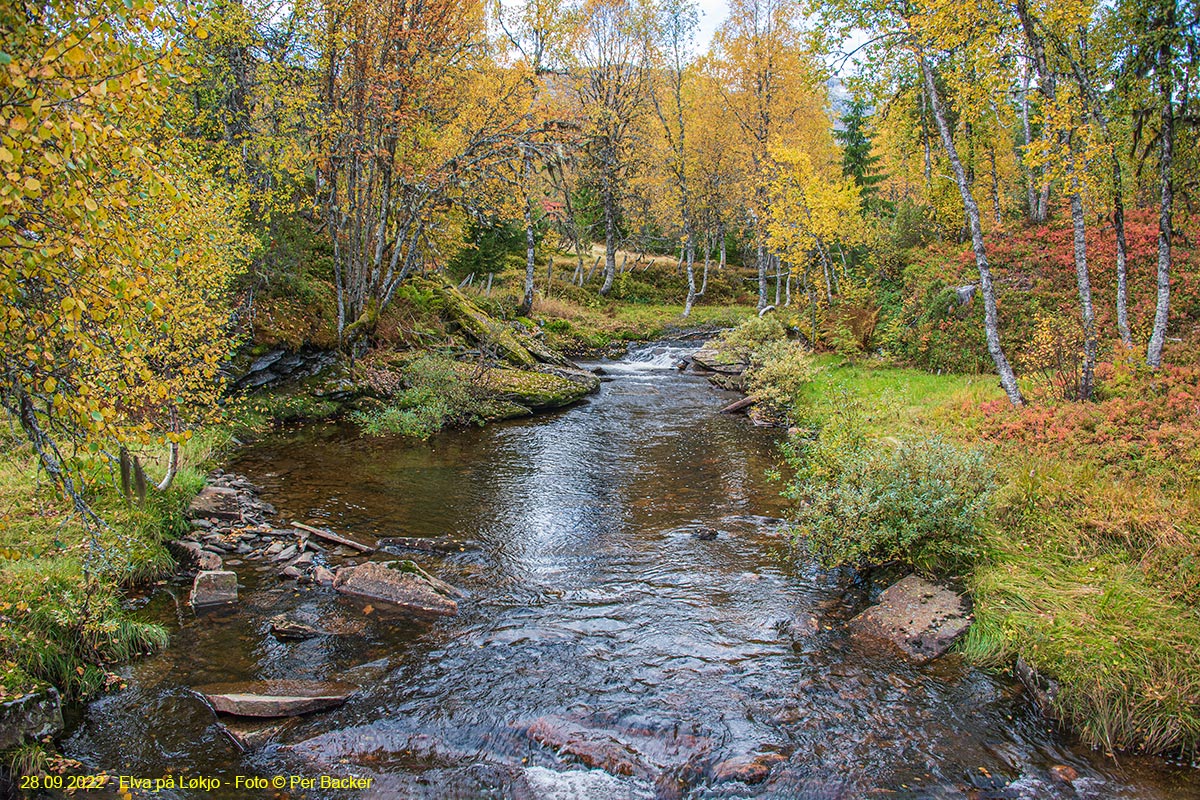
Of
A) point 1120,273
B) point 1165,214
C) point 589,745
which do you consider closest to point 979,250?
point 1120,273

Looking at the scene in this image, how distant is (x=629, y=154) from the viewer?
38.4m

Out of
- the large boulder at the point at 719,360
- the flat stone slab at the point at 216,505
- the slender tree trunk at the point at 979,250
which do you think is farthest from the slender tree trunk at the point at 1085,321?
the flat stone slab at the point at 216,505

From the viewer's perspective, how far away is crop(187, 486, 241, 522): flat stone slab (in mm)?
9438

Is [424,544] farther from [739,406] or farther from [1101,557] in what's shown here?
[739,406]

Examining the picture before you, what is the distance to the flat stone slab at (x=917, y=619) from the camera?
268 inches

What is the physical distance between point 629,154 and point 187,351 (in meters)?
34.3

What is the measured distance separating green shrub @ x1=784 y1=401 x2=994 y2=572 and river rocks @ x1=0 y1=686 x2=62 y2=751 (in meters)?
8.18

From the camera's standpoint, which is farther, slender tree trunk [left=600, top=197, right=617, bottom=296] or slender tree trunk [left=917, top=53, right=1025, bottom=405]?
slender tree trunk [left=600, top=197, right=617, bottom=296]

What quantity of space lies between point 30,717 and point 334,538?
15.0 ft

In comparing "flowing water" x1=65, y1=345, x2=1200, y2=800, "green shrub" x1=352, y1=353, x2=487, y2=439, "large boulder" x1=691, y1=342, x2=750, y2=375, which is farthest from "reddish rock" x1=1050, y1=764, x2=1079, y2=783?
"large boulder" x1=691, y1=342, x2=750, y2=375

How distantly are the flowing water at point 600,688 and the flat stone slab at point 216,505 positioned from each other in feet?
3.31

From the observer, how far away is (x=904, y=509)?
315 inches

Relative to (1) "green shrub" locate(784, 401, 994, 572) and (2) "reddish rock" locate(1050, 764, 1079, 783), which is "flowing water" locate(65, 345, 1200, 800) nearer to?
(2) "reddish rock" locate(1050, 764, 1079, 783)

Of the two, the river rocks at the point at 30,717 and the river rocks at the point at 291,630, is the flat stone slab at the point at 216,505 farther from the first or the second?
the river rocks at the point at 30,717
